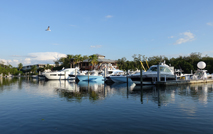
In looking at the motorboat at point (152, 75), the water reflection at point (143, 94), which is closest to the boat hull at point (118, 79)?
the motorboat at point (152, 75)

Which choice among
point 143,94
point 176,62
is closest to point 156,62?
point 176,62

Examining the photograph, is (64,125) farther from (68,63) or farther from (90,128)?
(68,63)

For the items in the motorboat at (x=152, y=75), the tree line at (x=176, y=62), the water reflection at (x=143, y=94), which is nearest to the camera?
the water reflection at (x=143, y=94)

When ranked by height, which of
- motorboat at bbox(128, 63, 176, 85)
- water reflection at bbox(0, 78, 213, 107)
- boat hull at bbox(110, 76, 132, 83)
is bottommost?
water reflection at bbox(0, 78, 213, 107)

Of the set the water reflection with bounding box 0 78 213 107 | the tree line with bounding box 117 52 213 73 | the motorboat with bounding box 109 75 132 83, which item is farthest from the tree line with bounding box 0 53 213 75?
the water reflection with bounding box 0 78 213 107

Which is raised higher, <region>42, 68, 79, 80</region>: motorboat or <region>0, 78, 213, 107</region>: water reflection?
<region>42, 68, 79, 80</region>: motorboat

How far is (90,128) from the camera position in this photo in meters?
9.41

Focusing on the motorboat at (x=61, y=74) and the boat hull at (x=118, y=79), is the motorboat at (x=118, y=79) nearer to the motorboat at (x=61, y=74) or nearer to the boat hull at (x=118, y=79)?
the boat hull at (x=118, y=79)

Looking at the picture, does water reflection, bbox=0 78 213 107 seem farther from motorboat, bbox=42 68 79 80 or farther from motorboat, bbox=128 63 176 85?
motorboat, bbox=42 68 79 80

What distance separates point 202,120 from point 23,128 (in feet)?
34.7

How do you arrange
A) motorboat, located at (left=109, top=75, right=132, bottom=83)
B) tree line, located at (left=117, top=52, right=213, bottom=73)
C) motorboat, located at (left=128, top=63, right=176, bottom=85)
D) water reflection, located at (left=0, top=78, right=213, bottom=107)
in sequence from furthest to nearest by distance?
tree line, located at (left=117, top=52, right=213, bottom=73), motorboat, located at (left=109, top=75, right=132, bottom=83), motorboat, located at (left=128, top=63, right=176, bottom=85), water reflection, located at (left=0, top=78, right=213, bottom=107)

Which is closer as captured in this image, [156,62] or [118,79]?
[118,79]

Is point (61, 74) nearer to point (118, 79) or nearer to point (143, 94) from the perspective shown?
point (118, 79)

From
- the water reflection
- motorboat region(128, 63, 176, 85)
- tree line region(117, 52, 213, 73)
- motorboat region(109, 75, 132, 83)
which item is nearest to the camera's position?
the water reflection
